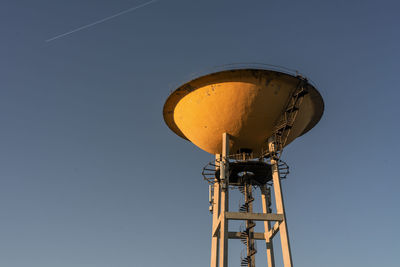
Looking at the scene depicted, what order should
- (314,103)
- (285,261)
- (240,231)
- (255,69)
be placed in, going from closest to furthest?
(285,261)
(255,69)
(314,103)
(240,231)

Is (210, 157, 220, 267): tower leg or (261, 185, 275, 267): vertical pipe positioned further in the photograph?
(261, 185, 275, 267): vertical pipe

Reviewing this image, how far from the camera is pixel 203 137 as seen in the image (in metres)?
17.0

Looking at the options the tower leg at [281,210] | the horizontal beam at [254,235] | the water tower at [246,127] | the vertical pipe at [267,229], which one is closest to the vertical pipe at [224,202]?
the water tower at [246,127]

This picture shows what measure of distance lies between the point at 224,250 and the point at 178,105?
6622mm

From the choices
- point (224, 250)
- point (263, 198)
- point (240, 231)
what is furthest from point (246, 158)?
point (224, 250)

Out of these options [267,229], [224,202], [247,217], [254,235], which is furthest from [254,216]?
[254,235]

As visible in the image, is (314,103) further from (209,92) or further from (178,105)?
(178,105)

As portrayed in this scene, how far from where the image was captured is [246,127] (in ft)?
52.3

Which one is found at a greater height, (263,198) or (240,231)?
(263,198)

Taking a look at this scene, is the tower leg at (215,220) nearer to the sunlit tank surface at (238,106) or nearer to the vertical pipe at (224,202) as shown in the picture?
the vertical pipe at (224,202)

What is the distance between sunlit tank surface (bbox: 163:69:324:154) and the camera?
1505 cm

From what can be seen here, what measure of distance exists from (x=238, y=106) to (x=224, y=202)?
3.99 m

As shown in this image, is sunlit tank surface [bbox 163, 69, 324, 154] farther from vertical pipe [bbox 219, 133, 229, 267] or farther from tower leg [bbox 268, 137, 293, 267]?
tower leg [bbox 268, 137, 293, 267]

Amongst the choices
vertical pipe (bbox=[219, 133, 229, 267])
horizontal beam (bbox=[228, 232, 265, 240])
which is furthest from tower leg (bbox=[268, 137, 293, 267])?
horizontal beam (bbox=[228, 232, 265, 240])
